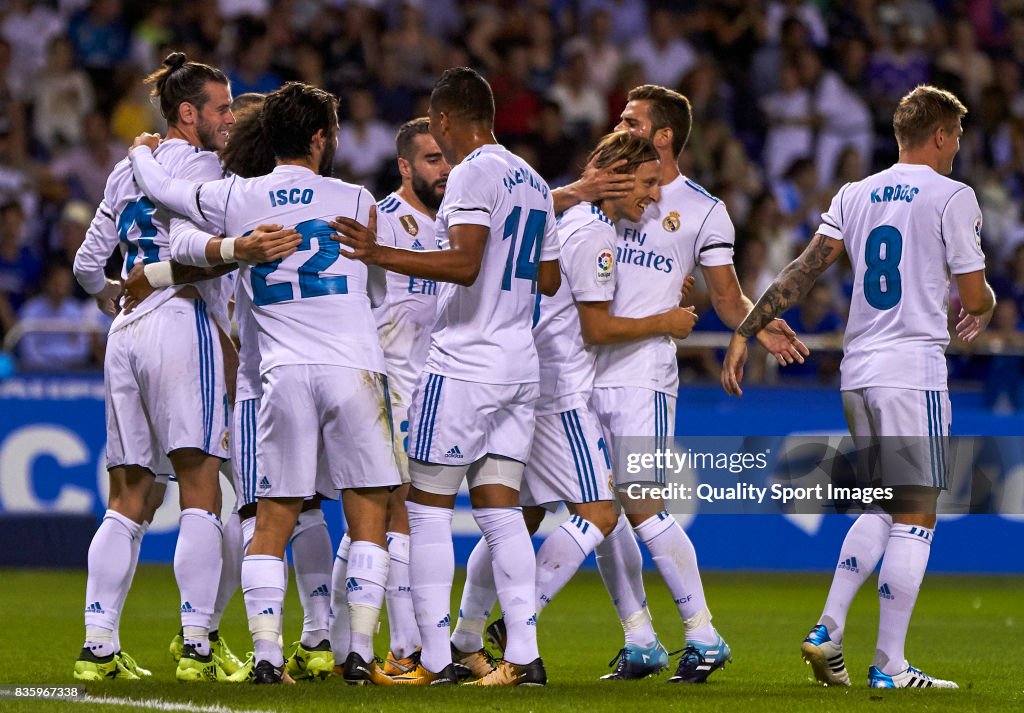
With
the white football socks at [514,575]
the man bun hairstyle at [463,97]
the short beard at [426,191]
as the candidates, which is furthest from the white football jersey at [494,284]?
the short beard at [426,191]

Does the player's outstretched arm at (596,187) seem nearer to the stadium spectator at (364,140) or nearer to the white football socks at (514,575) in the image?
the white football socks at (514,575)

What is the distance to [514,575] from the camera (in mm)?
6664

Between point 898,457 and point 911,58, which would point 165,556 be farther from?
point 911,58

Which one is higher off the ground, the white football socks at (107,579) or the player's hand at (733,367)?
the player's hand at (733,367)

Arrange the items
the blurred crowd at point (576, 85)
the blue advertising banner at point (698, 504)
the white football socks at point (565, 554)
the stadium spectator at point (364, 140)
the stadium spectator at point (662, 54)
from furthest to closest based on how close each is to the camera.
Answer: the stadium spectator at point (662, 54), the stadium spectator at point (364, 140), the blurred crowd at point (576, 85), the blue advertising banner at point (698, 504), the white football socks at point (565, 554)

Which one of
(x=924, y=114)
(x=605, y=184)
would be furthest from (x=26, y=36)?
(x=924, y=114)

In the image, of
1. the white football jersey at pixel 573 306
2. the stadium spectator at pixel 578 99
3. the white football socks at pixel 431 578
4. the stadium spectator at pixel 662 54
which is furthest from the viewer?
the stadium spectator at pixel 662 54

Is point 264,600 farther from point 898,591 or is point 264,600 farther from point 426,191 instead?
point 898,591

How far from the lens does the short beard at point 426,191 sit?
772cm

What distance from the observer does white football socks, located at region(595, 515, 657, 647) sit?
744 centimetres

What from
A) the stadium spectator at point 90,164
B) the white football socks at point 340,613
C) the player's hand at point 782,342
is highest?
the stadium spectator at point 90,164

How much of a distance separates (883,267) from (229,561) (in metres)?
3.26

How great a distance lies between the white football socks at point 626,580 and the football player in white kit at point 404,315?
0.93 metres

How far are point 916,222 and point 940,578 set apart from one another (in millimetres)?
6635
